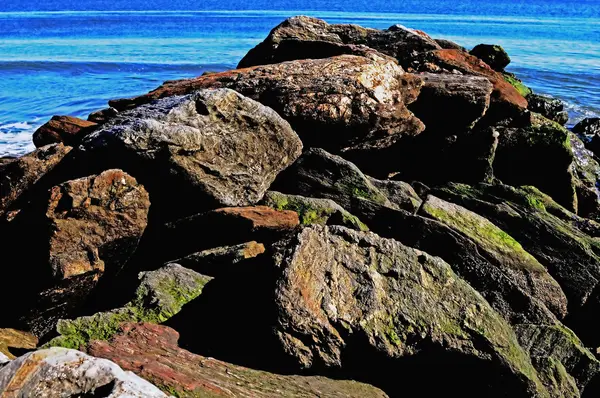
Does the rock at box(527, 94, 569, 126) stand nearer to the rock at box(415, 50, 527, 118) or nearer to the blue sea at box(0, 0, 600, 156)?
the blue sea at box(0, 0, 600, 156)

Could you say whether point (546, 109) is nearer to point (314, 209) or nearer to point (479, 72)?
point (479, 72)

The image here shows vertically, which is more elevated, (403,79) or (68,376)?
(403,79)

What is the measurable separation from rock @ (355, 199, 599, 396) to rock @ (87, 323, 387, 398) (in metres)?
2.32

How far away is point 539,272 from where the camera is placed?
8711 mm

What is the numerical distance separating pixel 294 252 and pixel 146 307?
1.79m

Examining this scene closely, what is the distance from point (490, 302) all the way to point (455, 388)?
173cm

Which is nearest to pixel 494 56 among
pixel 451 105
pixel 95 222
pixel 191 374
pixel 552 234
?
pixel 451 105

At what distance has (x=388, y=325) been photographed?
6.29 m

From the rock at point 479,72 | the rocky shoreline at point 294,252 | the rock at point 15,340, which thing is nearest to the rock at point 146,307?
the rocky shoreline at point 294,252

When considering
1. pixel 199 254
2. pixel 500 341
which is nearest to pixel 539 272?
pixel 500 341

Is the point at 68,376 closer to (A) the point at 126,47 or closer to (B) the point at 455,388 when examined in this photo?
(B) the point at 455,388

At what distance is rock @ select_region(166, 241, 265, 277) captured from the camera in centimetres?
748

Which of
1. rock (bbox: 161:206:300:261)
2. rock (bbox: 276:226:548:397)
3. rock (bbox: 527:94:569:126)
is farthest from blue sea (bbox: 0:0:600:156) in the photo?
rock (bbox: 276:226:548:397)

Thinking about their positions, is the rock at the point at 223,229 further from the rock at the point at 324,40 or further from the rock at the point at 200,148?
the rock at the point at 324,40
